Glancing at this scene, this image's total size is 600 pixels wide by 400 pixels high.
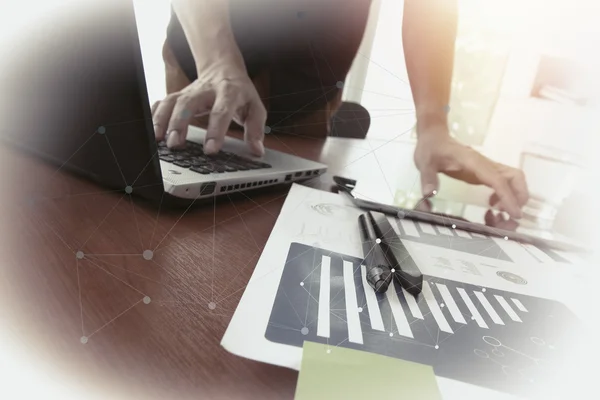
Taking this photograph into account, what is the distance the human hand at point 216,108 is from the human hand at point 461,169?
0.74ft

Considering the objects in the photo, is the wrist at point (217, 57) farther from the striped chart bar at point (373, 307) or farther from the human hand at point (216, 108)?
the striped chart bar at point (373, 307)

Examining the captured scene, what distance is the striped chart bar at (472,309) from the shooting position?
8.0 inches

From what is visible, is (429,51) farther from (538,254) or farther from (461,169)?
(538,254)

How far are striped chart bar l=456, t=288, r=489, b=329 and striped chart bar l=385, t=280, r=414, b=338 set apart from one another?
0.16 feet

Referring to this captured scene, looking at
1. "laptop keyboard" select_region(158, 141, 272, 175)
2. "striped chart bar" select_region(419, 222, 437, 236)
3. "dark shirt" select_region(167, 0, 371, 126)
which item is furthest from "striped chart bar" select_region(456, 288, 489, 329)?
"dark shirt" select_region(167, 0, 371, 126)

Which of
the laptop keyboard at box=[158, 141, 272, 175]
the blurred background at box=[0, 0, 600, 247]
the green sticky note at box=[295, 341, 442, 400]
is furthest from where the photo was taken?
the blurred background at box=[0, 0, 600, 247]

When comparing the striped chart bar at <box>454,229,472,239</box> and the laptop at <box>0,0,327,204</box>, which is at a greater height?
the laptop at <box>0,0,327,204</box>

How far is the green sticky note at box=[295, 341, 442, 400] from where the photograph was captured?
0.48 ft

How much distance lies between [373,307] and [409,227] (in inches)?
6.1

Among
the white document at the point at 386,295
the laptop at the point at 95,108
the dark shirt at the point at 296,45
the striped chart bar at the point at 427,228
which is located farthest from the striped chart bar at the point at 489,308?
the dark shirt at the point at 296,45

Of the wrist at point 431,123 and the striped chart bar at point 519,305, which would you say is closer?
the striped chart bar at point 519,305

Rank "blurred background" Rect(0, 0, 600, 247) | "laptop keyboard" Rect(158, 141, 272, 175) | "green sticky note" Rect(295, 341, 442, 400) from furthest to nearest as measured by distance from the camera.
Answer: "blurred background" Rect(0, 0, 600, 247), "laptop keyboard" Rect(158, 141, 272, 175), "green sticky note" Rect(295, 341, 442, 400)

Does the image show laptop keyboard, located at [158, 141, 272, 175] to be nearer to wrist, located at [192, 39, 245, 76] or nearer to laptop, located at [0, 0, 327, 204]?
laptop, located at [0, 0, 327, 204]

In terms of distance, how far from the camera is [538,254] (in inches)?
13.2
